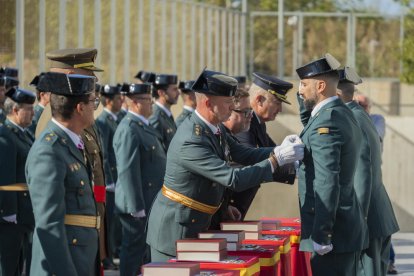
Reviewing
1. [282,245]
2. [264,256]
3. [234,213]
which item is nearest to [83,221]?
[264,256]

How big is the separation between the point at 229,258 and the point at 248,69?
77.7 feet

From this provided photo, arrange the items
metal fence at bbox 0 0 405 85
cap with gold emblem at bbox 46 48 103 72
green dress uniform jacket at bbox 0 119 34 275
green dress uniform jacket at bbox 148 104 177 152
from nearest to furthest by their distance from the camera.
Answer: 1. cap with gold emblem at bbox 46 48 103 72
2. green dress uniform jacket at bbox 0 119 34 275
3. green dress uniform jacket at bbox 148 104 177 152
4. metal fence at bbox 0 0 405 85

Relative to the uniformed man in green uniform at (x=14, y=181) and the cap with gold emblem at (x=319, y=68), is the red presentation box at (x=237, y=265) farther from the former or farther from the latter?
the uniformed man in green uniform at (x=14, y=181)

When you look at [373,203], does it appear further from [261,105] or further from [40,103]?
[40,103]

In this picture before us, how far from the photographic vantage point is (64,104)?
6324 millimetres

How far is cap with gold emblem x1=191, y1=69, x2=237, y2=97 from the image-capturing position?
23.4 ft

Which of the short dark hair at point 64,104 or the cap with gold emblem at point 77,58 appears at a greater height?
the cap with gold emblem at point 77,58

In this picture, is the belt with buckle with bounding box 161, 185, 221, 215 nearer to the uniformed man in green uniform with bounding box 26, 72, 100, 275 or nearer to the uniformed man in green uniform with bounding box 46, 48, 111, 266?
the uniformed man in green uniform with bounding box 46, 48, 111, 266

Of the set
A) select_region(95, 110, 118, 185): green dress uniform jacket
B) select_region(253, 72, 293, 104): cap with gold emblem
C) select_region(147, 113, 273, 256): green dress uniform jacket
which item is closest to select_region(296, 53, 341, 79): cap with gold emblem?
select_region(147, 113, 273, 256): green dress uniform jacket

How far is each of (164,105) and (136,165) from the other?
1923 mm

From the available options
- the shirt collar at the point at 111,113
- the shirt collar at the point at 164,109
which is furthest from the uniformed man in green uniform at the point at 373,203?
the shirt collar at the point at 111,113

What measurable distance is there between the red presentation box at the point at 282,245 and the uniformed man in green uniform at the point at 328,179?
0.36m

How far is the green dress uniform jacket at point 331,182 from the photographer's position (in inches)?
276

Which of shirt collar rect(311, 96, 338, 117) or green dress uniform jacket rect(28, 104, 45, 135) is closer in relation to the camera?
shirt collar rect(311, 96, 338, 117)
